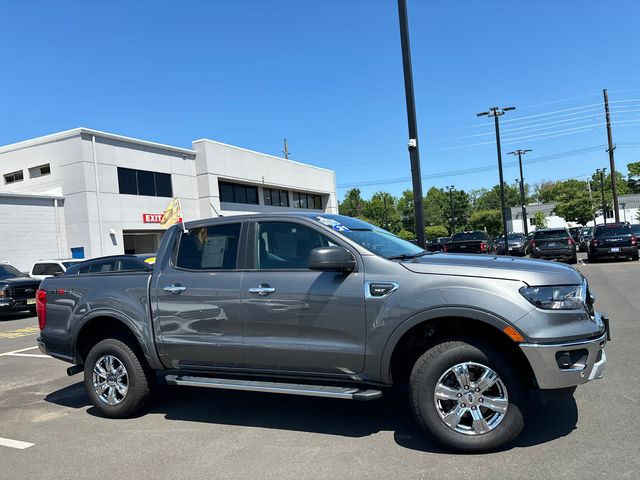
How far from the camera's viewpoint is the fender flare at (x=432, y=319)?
3711 mm

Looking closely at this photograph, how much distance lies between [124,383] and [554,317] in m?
4.09

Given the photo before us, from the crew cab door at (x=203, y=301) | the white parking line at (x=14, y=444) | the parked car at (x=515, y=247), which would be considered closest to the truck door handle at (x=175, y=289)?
the crew cab door at (x=203, y=301)

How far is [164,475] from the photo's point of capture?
12.4ft

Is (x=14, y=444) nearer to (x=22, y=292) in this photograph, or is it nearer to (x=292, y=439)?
(x=292, y=439)

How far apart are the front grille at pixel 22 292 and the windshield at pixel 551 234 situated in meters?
19.5

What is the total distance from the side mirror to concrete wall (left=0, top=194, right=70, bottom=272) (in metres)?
25.0

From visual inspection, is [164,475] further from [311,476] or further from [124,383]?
[124,383]

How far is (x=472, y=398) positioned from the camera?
3.82 meters

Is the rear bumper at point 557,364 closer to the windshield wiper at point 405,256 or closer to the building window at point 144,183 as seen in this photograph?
the windshield wiper at point 405,256

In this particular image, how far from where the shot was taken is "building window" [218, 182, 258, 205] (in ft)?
120

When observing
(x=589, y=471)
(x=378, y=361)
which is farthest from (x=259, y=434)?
(x=589, y=471)

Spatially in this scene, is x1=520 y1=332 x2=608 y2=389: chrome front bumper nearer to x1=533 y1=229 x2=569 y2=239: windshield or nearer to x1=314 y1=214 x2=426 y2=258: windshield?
x1=314 y1=214 x2=426 y2=258: windshield

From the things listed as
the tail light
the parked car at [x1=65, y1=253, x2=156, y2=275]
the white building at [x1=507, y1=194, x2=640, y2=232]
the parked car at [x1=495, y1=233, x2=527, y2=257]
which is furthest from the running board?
the white building at [x1=507, y1=194, x2=640, y2=232]

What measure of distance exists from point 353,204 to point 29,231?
8870cm
